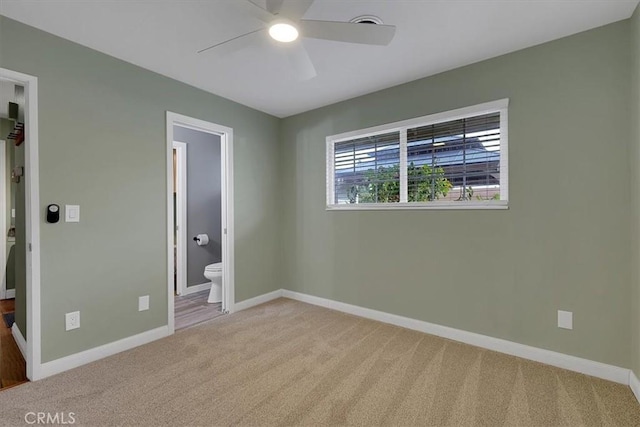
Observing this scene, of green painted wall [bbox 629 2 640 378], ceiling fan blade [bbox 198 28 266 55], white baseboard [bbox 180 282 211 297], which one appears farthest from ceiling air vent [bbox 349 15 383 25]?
white baseboard [bbox 180 282 211 297]

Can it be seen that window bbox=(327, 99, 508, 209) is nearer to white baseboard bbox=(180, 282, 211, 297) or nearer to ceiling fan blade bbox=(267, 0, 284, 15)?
ceiling fan blade bbox=(267, 0, 284, 15)

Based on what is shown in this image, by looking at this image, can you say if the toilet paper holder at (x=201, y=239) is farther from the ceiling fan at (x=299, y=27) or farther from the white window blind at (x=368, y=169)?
the ceiling fan at (x=299, y=27)

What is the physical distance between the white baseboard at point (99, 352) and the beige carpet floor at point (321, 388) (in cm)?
7

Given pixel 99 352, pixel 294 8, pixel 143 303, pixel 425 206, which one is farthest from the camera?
pixel 425 206

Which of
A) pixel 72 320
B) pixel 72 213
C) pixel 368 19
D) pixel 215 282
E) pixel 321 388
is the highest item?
pixel 368 19

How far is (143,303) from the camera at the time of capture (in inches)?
108

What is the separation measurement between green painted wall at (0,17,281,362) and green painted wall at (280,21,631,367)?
2.14 metres

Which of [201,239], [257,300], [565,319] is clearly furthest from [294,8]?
[201,239]

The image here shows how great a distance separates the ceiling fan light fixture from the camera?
170 centimetres

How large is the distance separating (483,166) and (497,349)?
1565 mm

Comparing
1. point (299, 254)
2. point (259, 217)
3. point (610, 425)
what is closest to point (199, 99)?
point (259, 217)

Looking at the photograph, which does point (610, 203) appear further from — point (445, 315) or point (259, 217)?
point (259, 217)

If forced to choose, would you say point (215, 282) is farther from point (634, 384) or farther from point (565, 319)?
point (634, 384)

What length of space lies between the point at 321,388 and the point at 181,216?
130 inches
